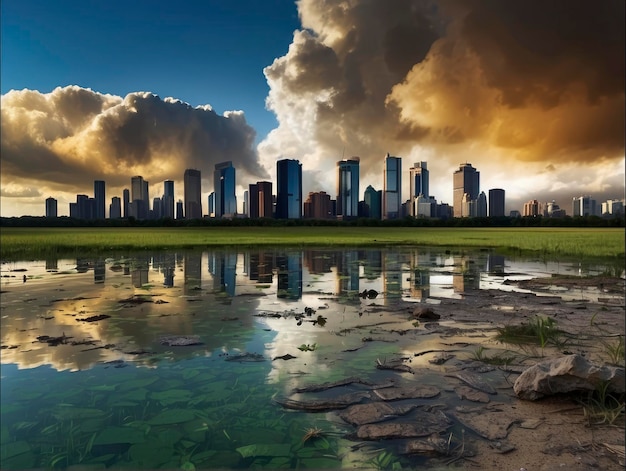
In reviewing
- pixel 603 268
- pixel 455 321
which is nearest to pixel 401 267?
pixel 603 268

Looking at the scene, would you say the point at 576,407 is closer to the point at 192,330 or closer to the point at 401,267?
the point at 192,330

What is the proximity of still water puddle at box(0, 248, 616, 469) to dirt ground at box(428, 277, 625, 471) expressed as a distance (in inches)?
22.5

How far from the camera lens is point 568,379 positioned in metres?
4.36

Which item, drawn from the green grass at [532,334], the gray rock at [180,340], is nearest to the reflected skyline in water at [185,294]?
the gray rock at [180,340]

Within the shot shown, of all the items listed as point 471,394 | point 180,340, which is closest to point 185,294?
point 180,340

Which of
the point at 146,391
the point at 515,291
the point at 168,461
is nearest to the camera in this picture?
the point at 168,461

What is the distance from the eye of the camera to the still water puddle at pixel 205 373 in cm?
361

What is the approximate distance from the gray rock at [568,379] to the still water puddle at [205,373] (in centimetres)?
79

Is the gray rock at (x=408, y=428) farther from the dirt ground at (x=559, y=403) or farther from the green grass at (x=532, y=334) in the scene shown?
the green grass at (x=532, y=334)

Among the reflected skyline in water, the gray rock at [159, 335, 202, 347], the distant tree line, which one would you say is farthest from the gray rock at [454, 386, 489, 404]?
the distant tree line

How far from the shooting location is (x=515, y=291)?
1202 cm

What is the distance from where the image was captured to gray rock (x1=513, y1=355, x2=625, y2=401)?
4254mm

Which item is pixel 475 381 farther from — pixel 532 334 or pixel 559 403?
pixel 532 334

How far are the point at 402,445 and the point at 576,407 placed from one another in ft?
6.44
